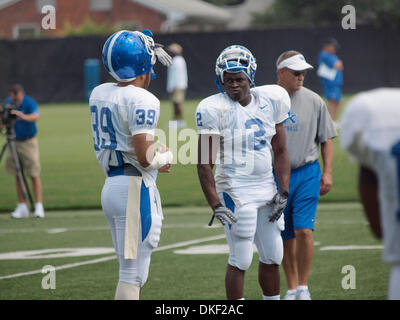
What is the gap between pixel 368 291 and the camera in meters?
6.53

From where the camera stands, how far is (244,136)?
5.30 metres

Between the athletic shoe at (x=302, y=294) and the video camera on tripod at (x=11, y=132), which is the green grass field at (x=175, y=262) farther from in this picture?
the video camera on tripod at (x=11, y=132)

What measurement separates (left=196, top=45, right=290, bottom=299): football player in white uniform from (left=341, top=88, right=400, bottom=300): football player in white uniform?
2.25 m

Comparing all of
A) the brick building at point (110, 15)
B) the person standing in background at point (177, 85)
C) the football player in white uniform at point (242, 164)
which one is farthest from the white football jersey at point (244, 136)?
the brick building at point (110, 15)

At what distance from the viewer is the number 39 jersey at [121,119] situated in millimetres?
4727

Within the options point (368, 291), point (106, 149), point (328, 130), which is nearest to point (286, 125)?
point (328, 130)

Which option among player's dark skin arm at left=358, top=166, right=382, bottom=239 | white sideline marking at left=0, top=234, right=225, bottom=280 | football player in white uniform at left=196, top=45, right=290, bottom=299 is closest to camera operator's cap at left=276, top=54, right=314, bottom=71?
football player in white uniform at left=196, top=45, right=290, bottom=299

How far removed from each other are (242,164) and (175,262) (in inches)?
114

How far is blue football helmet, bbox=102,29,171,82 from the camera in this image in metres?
4.88

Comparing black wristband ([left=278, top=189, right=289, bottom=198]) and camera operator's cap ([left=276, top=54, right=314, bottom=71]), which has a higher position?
camera operator's cap ([left=276, top=54, right=314, bottom=71])

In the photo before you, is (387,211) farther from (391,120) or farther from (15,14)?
(15,14)

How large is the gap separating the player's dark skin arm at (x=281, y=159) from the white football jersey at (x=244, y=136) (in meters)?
0.14

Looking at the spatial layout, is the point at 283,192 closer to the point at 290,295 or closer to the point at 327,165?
the point at 290,295

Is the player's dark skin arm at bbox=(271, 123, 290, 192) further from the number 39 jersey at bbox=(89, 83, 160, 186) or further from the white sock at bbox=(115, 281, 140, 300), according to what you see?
the white sock at bbox=(115, 281, 140, 300)
